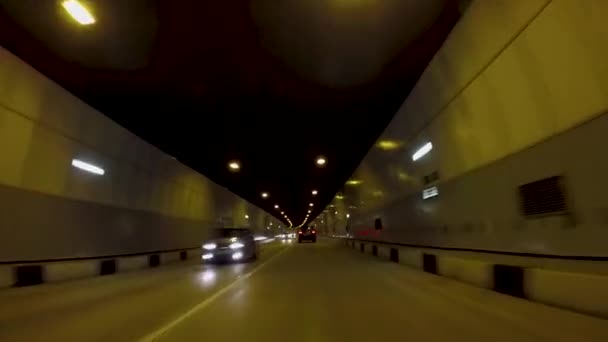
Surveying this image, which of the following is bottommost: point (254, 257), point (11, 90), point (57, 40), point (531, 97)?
point (254, 257)

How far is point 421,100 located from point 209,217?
32488 millimetres

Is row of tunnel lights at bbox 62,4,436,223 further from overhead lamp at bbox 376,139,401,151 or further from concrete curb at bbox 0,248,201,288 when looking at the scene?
concrete curb at bbox 0,248,201,288

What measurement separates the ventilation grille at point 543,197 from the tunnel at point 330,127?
4cm

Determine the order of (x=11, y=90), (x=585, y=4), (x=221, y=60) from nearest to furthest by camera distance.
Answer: (x=585, y=4), (x=11, y=90), (x=221, y=60)

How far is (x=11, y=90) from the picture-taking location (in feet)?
46.3

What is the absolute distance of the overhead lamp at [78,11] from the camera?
1055 cm

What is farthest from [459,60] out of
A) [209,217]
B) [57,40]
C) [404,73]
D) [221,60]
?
[209,217]

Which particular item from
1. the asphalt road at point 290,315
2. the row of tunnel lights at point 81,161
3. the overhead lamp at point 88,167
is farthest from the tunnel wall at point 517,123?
the overhead lamp at point 88,167

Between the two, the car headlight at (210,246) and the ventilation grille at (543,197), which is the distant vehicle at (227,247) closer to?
the car headlight at (210,246)

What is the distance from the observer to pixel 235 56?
49.9 ft

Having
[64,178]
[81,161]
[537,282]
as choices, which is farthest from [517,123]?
[81,161]

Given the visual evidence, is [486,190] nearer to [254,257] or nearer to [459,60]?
[459,60]

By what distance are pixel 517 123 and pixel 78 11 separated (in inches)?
376

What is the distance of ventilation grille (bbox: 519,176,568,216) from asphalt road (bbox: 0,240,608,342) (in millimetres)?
1883
